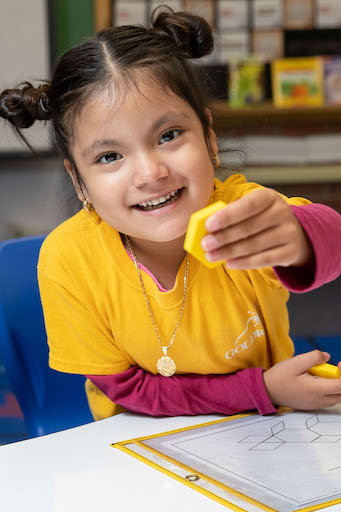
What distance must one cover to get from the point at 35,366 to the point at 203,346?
0.34m

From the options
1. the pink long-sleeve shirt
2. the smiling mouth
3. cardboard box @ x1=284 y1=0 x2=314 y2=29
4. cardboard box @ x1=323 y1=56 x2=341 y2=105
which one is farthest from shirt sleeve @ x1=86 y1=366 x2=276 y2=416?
cardboard box @ x1=284 y1=0 x2=314 y2=29

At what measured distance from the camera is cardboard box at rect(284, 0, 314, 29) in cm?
294

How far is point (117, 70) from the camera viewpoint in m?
0.91

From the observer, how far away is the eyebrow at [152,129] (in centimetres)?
86

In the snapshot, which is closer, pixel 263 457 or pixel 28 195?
pixel 263 457

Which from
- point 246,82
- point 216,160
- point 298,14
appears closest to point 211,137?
point 216,160

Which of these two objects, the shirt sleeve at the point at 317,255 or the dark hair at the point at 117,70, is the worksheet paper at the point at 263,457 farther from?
the dark hair at the point at 117,70

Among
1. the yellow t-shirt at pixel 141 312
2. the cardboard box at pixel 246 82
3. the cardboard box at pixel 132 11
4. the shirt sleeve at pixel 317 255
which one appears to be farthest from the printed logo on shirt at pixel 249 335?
the cardboard box at pixel 132 11

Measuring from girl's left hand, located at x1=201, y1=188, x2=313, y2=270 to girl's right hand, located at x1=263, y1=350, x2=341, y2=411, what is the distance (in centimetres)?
22

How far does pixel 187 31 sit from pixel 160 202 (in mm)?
275

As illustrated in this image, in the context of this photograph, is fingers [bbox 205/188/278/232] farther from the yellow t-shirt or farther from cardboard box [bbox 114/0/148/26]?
cardboard box [bbox 114/0/148/26]

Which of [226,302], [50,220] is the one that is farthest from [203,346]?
[50,220]

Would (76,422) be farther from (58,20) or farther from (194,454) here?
(58,20)

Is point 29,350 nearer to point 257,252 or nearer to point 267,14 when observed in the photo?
point 257,252
